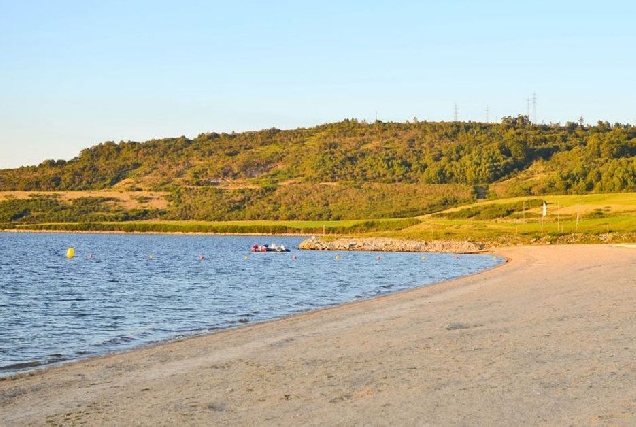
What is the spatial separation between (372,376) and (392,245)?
93169mm

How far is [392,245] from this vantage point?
356ft

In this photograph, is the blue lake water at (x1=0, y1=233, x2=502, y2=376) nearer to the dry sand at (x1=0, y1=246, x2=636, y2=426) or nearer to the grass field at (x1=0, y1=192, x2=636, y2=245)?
the dry sand at (x1=0, y1=246, x2=636, y2=426)

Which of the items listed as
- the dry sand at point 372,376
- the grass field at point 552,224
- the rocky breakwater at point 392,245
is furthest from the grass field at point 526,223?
the dry sand at point 372,376

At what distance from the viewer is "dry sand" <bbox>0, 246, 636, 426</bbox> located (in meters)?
12.7

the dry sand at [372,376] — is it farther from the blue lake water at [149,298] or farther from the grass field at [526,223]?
the grass field at [526,223]

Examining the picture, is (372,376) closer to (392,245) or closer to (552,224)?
(392,245)

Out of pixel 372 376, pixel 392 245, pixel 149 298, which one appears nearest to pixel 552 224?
pixel 392 245

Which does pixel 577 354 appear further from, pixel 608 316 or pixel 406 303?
pixel 406 303

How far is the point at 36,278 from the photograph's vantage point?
184ft

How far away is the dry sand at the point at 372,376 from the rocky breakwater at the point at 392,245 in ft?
237

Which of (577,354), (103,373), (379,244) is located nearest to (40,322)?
(103,373)

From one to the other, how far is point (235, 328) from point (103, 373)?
896 centimetres

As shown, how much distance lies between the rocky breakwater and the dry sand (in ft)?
237

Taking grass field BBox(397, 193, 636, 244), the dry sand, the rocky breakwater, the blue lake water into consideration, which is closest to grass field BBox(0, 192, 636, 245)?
grass field BBox(397, 193, 636, 244)
